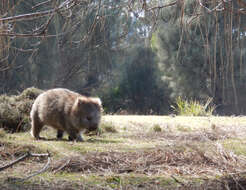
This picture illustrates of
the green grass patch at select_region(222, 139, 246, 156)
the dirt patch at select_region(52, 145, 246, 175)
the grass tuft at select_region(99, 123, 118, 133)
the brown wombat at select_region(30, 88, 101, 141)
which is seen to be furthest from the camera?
the grass tuft at select_region(99, 123, 118, 133)

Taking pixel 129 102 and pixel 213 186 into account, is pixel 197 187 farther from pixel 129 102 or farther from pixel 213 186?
pixel 129 102

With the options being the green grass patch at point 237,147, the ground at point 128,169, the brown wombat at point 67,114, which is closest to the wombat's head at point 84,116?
the brown wombat at point 67,114

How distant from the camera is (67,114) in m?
5.91

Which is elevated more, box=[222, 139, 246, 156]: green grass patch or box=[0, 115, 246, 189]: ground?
box=[0, 115, 246, 189]: ground

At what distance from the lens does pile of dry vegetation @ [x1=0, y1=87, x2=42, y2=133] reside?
667 centimetres

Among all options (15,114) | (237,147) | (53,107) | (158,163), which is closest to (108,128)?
(53,107)

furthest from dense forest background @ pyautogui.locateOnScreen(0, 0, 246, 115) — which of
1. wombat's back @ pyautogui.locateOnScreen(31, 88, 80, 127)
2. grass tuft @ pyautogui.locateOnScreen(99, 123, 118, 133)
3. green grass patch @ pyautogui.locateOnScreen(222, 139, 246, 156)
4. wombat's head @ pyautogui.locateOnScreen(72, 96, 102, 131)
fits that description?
green grass patch @ pyautogui.locateOnScreen(222, 139, 246, 156)

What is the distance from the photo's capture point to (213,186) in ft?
8.87

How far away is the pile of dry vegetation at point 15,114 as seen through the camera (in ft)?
21.9

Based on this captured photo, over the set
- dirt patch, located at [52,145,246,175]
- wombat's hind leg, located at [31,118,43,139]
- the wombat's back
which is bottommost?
wombat's hind leg, located at [31,118,43,139]

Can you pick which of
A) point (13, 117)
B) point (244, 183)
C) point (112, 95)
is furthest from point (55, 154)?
point (112, 95)

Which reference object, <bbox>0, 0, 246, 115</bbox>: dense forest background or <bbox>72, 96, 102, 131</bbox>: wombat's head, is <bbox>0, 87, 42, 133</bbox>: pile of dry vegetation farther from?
<bbox>0, 0, 246, 115</bbox>: dense forest background

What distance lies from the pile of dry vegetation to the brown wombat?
65cm

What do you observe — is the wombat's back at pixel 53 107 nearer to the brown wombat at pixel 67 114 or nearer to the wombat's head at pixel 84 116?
the brown wombat at pixel 67 114
